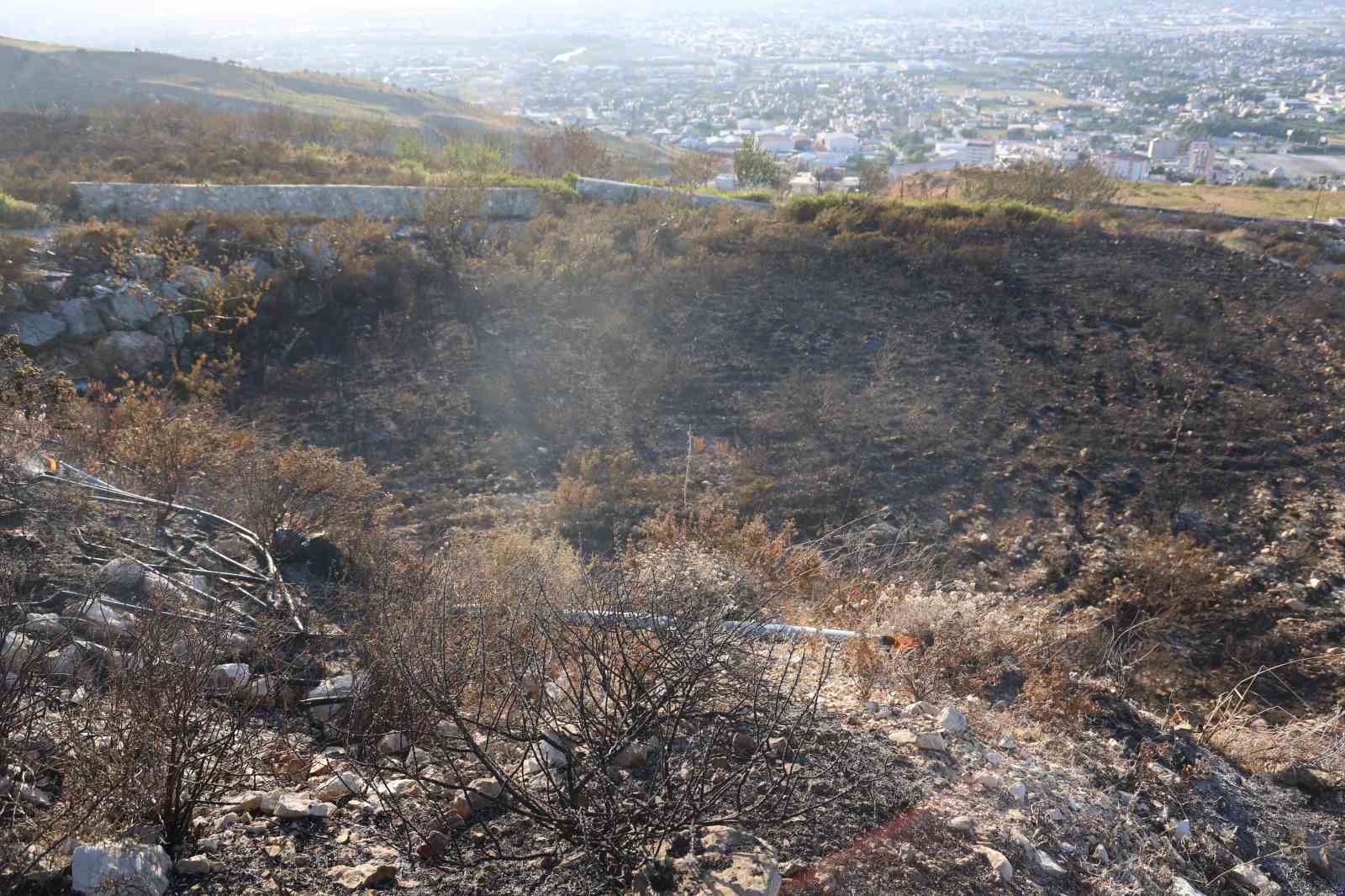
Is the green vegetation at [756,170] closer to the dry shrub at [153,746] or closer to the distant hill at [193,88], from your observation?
the distant hill at [193,88]

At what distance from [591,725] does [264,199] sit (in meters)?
11.1

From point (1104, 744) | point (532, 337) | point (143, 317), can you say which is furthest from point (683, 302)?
point (1104, 744)

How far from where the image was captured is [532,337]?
9.32 meters

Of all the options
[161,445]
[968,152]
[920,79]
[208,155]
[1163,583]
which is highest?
[920,79]

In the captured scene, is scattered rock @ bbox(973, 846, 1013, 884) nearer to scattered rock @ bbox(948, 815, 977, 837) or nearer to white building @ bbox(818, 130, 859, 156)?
scattered rock @ bbox(948, 815, 977, 837)

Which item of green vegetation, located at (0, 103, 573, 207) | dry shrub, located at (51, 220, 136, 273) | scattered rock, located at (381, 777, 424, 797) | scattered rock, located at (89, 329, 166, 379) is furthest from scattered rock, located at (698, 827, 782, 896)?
green vegetation, located at (0, 103, 573, 207)

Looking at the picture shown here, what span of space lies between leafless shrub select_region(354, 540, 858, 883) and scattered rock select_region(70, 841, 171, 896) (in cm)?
68

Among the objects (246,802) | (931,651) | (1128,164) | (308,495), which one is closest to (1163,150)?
(1128,164)

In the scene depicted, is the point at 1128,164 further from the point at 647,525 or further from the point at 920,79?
the point at 920,79

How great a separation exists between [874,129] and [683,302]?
38.1 metres

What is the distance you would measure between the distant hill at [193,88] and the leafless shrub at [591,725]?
24.8 m

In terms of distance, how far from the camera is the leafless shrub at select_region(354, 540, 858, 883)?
2.24 metres

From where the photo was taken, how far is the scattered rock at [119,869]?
2.05 m

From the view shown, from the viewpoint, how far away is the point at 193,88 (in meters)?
27.4
